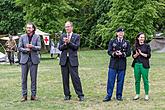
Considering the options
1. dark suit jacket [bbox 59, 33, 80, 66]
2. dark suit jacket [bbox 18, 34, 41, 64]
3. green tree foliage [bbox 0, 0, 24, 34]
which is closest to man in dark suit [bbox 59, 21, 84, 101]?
dark suit jacket [bbox 59, 33, 80, 66]

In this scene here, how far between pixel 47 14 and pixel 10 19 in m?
12.0

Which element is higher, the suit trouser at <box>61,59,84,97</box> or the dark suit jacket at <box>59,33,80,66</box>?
the dark suit jacket at <box>59,33,80,66</box>

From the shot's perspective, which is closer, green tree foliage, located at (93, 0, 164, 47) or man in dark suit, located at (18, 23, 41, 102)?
man in dark suit, located at (18, 23, 41, 102)

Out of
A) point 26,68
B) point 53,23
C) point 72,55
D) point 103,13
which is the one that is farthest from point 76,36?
point 103,13

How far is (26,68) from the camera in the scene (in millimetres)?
10336

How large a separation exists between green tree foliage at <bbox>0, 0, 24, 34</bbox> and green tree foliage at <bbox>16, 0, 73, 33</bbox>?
33.6ft

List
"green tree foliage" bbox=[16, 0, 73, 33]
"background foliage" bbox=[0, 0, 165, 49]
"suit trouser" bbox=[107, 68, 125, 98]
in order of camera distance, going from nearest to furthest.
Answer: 1. "suit trouser" bbox=[107, 68, 125, 98]
2. "background foliage" bbox=[0, 0, 165, 49]
3. "green tree foliage" bbox=[16, 0, 73, 33]

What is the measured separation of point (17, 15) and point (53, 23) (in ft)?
41.0

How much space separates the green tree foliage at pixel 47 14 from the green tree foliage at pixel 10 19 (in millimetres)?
10252

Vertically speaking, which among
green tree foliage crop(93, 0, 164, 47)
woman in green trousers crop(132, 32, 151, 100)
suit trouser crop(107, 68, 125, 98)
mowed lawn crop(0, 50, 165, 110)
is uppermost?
green tree foliage crop(93, 0, 164, 47)

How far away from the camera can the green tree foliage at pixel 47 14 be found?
3516 cm

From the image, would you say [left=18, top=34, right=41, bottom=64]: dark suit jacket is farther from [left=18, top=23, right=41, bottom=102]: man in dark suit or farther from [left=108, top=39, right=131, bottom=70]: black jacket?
[left=108, top=39, right=131, bottom=70]: black jacket

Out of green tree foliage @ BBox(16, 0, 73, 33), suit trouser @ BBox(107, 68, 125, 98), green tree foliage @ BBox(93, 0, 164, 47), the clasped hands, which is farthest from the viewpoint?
green tree foliage @ BBox(16, 0, 73, 33)

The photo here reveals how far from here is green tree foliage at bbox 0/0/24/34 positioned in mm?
46469
